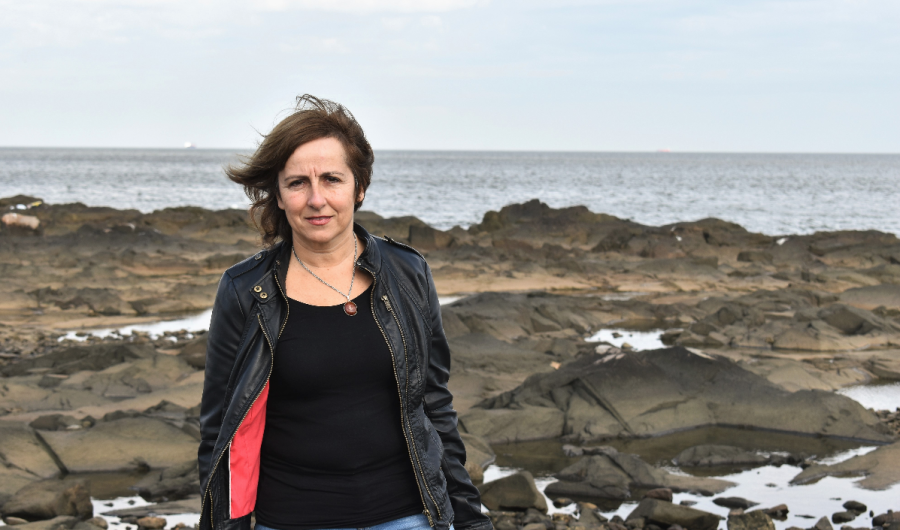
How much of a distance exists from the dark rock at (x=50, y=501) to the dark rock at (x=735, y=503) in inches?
175

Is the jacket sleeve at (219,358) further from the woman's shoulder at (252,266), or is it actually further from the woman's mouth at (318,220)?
the woman's mouth at (318,220)

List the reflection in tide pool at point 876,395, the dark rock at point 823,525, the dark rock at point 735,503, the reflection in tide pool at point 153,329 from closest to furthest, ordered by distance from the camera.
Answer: the dark rock at point 823,525
the dark rock at point 735,503
the reflection in tide pool at point 876,395
the reflection in tide pool at point 153,329

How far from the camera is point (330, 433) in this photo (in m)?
2.43

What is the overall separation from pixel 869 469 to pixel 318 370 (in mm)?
6047

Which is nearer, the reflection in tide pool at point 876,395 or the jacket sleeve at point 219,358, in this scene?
the jacket sleeve at point 219,358

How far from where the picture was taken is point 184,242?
22297 millimetres

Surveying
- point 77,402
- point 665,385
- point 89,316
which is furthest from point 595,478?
point 89,316

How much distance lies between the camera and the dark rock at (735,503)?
6.26 metres

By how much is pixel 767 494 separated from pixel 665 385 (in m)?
2.26

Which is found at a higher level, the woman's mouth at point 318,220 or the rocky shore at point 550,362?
the woman's mouth at point 318,220

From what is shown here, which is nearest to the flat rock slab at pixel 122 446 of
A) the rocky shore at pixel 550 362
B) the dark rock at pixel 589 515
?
the rocky shore at pixel 550 362

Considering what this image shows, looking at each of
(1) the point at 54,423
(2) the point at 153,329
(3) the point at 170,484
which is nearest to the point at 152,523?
(3) the point at 170,484

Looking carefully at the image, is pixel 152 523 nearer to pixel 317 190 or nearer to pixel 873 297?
pixel 317 190

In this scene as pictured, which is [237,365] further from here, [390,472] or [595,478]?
[595,478]
